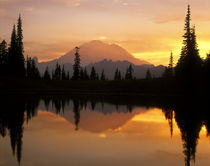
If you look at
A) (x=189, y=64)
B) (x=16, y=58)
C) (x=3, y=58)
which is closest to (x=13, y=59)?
(x=16, y=58)

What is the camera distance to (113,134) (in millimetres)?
14062

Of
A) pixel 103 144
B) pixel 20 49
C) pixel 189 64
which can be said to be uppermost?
pixel 20 49

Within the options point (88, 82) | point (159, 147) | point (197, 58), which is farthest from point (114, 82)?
point (159, 147)

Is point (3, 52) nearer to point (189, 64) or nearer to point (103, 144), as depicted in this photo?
point (189, 64)

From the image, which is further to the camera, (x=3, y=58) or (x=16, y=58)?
(x=3, y=58)

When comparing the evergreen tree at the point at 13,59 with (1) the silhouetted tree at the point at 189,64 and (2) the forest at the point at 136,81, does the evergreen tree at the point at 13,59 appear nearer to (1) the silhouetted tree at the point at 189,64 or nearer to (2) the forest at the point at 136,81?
(2) the forest at the point at 136,81

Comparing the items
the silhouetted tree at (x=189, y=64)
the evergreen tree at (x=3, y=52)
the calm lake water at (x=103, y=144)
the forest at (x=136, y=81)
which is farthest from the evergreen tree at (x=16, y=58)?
the calm lake water at (x=103, y=144)

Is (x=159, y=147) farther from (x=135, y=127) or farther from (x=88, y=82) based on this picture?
(x=88, y=82)

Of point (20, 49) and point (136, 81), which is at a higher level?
point (20, 49)

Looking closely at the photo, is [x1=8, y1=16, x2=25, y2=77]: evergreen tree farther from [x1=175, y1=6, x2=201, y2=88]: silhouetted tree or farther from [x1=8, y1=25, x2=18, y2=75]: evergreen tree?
[x1=175, y1=6, x2=201, y2=88]: silhouetted tree

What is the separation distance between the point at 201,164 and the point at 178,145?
2.77 m

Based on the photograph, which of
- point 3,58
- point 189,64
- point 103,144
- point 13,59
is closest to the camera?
point 103,144

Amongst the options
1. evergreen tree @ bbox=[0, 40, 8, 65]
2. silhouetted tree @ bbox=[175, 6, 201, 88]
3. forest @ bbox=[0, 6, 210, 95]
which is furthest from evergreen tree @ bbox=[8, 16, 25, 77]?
silhouetted tree @ bbox=[175, 6, 201, 88]

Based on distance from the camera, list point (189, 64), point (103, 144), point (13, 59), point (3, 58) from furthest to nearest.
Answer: point (3, 58)
point (13, 59)
point (189, 64)
point (103, 144)
